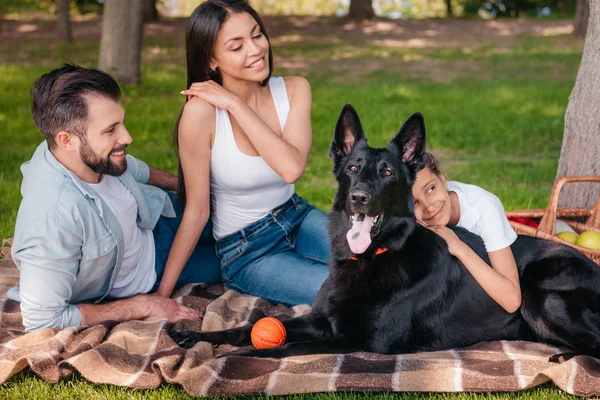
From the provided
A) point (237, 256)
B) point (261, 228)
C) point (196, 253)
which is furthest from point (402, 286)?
point (196, 253)

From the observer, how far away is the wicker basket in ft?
13.6

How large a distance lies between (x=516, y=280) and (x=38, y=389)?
2119 mm

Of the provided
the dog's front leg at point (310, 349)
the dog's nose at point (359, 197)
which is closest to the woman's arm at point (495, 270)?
the dog's nose at point (359, 197)

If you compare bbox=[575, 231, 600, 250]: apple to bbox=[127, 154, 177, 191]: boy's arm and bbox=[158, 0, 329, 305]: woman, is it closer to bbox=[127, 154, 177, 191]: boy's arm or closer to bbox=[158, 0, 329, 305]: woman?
bbox=[158, 0, 329, 305]: woman

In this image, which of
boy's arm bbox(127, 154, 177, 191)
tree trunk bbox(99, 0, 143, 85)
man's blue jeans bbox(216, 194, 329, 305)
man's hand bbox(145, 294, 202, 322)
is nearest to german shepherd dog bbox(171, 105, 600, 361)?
man's hand bbox(145, 294, 202, 322)

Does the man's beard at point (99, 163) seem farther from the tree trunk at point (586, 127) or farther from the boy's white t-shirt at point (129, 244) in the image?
the tree trunk at point (586, 127)

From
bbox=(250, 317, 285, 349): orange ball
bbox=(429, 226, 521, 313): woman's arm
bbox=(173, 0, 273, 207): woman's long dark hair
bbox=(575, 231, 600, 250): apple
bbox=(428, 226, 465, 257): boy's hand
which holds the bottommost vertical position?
bbox=(250, 317, 285, 349): orange ball

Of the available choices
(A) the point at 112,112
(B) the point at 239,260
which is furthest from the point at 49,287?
(B) the point at 239,260

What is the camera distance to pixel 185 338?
11.3 ft

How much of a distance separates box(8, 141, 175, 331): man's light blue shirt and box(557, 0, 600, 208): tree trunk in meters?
3.19

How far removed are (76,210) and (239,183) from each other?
906mm

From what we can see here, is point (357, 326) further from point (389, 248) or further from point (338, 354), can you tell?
point (389, 248)

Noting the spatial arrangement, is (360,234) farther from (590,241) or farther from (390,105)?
(390,105)

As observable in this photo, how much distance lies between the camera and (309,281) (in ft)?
12.9
